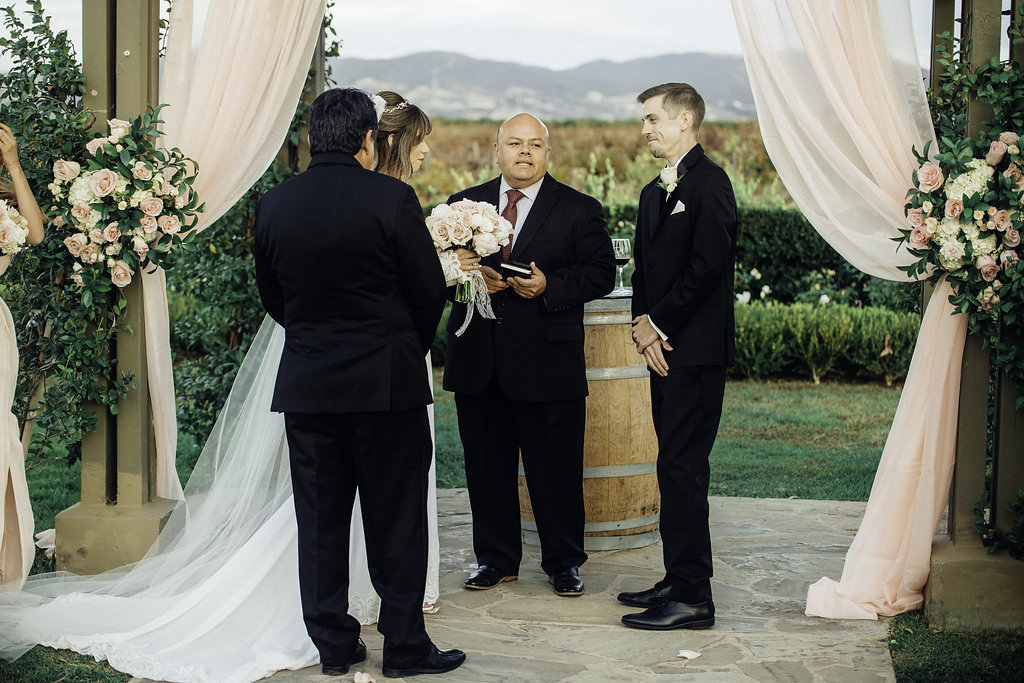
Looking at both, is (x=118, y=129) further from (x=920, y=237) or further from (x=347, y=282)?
(x=920, y=237)

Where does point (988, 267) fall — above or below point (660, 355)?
above

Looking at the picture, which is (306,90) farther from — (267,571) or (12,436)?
(267,571)

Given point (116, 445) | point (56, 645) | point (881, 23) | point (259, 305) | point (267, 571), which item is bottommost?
point (56, 645)

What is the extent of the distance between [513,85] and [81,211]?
4930 centimetres

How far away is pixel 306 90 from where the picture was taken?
5.76 metres

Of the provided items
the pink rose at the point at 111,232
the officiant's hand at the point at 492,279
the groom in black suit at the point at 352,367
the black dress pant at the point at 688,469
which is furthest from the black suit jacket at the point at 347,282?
the pink rose at the point at 111,232

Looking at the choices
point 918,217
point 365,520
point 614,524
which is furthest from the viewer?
point 614,524

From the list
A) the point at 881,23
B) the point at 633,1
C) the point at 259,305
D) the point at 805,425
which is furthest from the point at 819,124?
the point at 633,1

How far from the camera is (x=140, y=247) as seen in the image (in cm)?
429

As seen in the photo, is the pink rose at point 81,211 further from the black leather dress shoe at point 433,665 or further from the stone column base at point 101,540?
the black leather dress shoe at point 433,665

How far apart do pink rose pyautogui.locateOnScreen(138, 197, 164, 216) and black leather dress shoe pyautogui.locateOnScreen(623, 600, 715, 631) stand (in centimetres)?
250

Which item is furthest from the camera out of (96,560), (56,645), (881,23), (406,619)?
(96,560)

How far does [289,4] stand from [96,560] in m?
2.56

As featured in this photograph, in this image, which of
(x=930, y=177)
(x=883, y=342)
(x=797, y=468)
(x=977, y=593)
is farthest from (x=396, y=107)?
(x=883, y=342)
